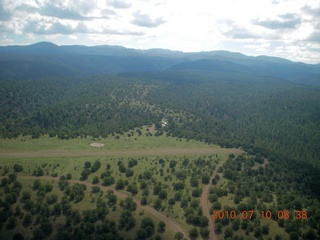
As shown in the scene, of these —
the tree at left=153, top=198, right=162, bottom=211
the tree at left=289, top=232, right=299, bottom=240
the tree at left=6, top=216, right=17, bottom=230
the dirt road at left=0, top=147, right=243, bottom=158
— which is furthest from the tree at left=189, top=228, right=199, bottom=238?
the dirt road at left=0, top=147, right=243, bottom=158

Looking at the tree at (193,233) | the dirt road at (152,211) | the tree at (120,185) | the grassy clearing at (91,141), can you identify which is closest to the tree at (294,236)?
the tree at (193,233)

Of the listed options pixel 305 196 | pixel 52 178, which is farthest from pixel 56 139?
pixel 305 196

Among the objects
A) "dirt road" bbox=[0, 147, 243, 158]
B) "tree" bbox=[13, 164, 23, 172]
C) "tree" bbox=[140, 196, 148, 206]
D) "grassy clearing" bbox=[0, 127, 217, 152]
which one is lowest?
"grassy clearing" bbox=[0, 127, 217, 152]

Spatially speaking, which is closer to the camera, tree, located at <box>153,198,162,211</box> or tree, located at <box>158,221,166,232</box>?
tree, located at <box>158,221,166,232</box>

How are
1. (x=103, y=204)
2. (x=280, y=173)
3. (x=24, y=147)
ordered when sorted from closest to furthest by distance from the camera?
(x=103, y=204), (x=280, y=173), (x=24, y=147)

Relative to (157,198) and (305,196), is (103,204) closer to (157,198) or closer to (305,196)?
(157,198)

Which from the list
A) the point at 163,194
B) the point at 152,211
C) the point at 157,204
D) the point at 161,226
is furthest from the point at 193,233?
the point at 163,194

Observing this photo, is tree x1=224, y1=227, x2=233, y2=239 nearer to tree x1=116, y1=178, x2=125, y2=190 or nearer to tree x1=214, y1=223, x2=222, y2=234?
tree x1=214, y1=223, x2=222, y2=234
